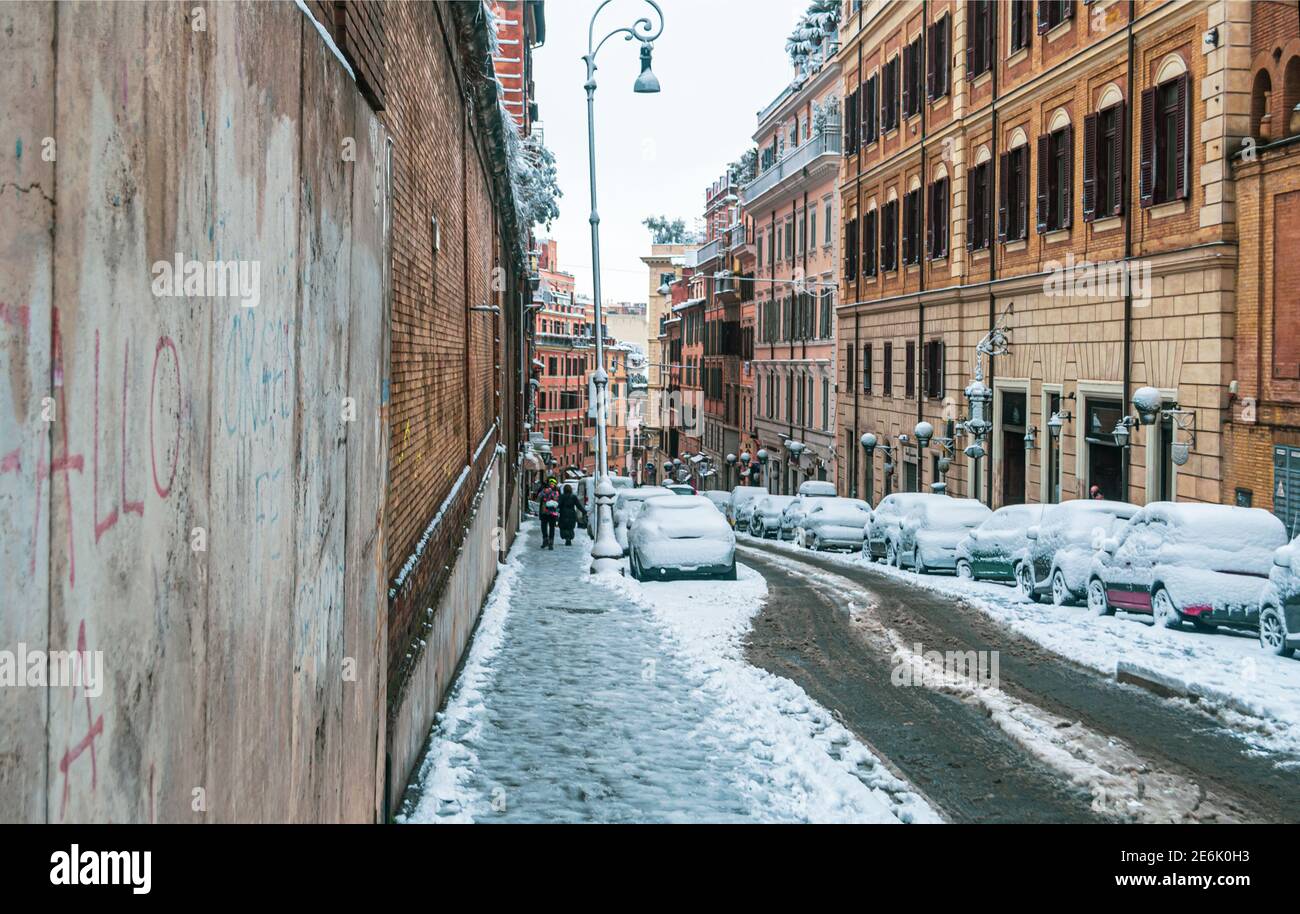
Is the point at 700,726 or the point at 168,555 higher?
the point at 168,555

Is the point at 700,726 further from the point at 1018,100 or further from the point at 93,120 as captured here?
the point at 1018,100

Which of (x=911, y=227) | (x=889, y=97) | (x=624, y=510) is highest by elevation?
(x=889, y=97)

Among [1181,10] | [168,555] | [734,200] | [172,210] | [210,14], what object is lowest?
[168,555]

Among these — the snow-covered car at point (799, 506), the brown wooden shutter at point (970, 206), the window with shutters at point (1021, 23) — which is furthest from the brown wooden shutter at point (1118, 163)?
the snow-covered car at point (799, 506)

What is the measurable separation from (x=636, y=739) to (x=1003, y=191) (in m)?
26.3

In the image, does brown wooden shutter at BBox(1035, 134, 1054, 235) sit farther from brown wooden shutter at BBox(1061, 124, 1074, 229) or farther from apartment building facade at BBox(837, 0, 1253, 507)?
brown wooden shutter at BBox(1061, 124, 1074, 229)

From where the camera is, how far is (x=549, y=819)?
331 inches

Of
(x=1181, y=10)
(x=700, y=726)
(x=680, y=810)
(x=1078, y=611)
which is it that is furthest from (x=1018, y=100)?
(x=680, y=810)

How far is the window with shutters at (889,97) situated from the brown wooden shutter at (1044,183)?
13.0 metres

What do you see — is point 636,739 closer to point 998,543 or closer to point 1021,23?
point 998,543

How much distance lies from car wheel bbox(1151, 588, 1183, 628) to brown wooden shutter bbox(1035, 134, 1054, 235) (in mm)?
16315

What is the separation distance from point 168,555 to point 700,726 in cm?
842

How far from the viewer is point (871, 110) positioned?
155 ft

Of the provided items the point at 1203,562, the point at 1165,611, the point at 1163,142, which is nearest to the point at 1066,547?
the point at 1165,611
